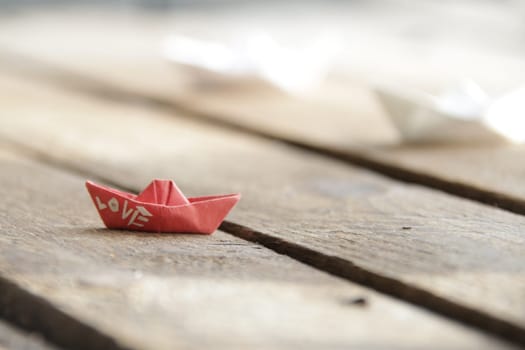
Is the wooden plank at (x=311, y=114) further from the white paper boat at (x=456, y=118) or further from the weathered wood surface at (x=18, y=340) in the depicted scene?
the weathered wood surface at (x=18, y=340)

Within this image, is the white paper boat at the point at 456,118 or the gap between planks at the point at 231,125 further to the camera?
the white paper boat at the point at 456,118

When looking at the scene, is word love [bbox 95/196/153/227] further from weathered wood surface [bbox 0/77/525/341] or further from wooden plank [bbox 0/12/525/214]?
wooden plank [bbox 0/12/525/214]

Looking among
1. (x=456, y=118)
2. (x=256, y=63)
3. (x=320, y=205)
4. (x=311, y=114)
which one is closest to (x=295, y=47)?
(x=256, y=63)

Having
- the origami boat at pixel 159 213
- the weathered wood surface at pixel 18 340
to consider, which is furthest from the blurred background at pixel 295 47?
the weathered wood surface at pixel 18 340

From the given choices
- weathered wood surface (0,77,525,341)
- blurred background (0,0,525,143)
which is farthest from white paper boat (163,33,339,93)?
weathered wood surface (0,77,525,341)

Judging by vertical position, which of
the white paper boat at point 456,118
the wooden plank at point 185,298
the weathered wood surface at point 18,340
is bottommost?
the weathered wood surface at point 18,340

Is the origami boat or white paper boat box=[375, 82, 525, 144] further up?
white paper boat box=[375, 82, 525, 144]

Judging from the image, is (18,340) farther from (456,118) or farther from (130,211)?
(456,118)
